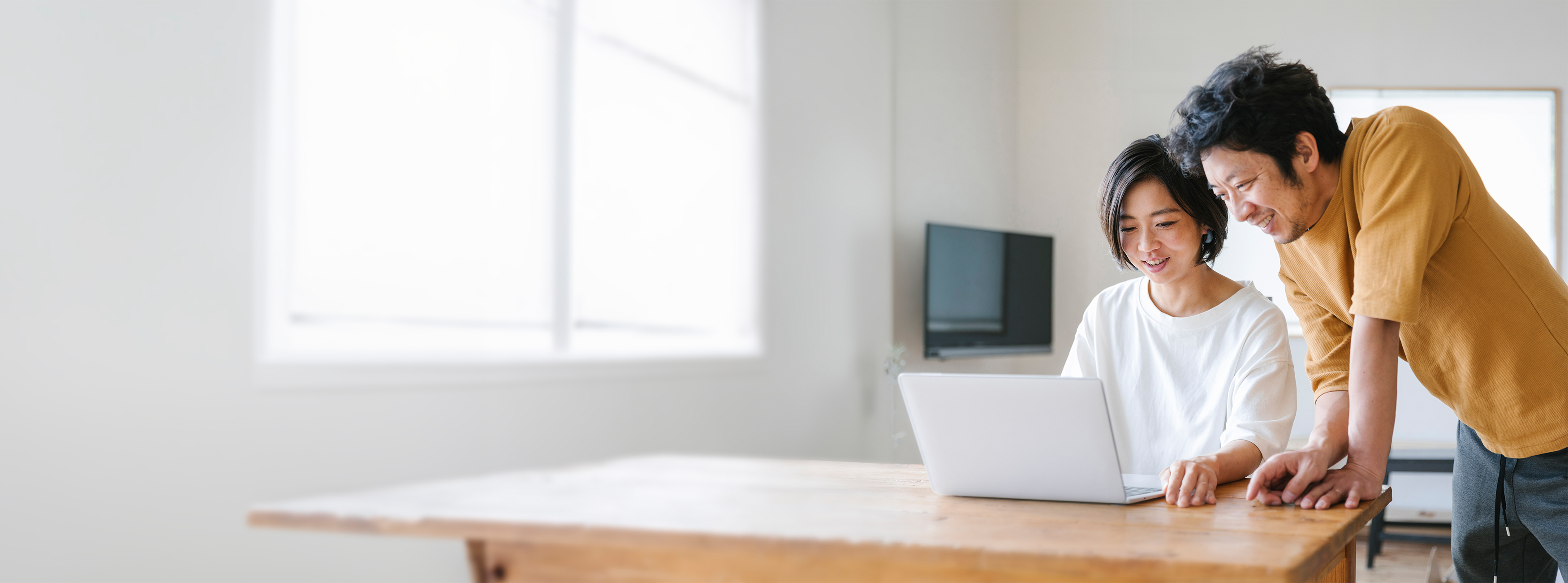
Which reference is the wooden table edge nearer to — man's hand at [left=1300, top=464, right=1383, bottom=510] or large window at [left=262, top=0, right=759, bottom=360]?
man's hand at [left=1300, top=464, right=1383, bottom=510]

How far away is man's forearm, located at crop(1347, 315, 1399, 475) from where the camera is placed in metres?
1.23

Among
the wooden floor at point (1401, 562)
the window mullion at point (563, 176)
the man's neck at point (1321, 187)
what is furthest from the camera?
the wooden floor at point (1401, 562)

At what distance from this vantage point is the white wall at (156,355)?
5.31ft

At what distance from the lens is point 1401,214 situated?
120cm

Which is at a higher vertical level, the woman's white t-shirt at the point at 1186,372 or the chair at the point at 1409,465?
the woman's white t-shirt at the point at 1186,372

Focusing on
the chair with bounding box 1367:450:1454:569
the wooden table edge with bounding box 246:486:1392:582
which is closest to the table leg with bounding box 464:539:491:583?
the wooden table edge with bounding box 246:486:1392:582

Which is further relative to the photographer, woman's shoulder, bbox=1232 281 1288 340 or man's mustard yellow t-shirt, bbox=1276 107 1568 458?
woman's shoulder, bbox=1232 281 1288 340

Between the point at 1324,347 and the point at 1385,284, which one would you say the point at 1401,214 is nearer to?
the point at 1385,284

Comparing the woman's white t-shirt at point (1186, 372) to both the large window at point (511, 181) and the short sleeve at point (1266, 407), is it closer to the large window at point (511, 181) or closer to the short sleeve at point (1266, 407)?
the short sleeve at point (1266, 407)

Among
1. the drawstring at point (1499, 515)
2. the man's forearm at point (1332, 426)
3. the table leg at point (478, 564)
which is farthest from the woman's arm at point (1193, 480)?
the table leg at point (478, 564)

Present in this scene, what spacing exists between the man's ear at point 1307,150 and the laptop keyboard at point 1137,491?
428 millimetres

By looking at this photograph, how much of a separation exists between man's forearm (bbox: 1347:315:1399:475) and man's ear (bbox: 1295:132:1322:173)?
0.19m

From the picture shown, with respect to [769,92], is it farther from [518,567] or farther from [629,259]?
[518,567]

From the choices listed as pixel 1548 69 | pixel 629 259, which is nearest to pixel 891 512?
pixel 629 259
